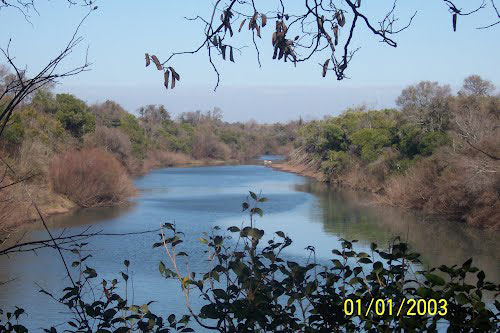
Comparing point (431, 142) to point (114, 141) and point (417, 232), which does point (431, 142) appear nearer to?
point (417, 232)

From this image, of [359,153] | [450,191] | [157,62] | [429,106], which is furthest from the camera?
[359,153]

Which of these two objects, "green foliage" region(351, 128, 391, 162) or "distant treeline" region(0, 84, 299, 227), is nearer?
"distant treeline" region(0, 84, 299, 227)

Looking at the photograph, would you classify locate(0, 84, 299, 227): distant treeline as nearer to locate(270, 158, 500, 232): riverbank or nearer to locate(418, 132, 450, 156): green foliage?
locate(270, 158, 500, 232): riverbank

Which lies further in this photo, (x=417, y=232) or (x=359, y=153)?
(x=359, y=153)

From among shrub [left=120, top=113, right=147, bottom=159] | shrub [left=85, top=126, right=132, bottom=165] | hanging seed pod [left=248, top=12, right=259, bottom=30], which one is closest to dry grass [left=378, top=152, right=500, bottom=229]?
shrub [left=85, top=126, right=132, bottom=165]

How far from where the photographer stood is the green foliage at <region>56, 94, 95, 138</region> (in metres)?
31.0

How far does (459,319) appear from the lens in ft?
7.27

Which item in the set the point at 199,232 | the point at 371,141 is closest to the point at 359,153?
the point at 371,141

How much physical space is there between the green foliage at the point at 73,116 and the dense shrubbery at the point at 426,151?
530 inches

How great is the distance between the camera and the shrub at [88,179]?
23.5 meters

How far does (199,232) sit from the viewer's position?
1466cm

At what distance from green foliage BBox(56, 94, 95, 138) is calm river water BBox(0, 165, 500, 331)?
13.1 ft

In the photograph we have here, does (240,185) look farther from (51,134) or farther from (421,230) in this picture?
(421,230)

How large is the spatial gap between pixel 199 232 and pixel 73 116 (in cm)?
1839
